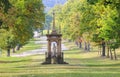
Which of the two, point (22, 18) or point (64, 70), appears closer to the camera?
point (64, 70)

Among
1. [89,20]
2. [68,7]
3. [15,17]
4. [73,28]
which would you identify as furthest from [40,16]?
[68,7]

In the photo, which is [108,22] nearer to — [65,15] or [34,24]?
[34,24]

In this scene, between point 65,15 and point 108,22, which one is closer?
point 108,22

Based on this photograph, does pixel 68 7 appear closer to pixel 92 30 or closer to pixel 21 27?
pixel 92 30

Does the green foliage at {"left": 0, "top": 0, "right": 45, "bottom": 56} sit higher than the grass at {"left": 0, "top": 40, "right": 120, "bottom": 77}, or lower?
higher

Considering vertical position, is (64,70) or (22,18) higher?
(22,18)

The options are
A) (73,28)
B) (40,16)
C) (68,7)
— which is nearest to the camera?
(40,16)

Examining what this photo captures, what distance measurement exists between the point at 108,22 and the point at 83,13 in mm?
22531

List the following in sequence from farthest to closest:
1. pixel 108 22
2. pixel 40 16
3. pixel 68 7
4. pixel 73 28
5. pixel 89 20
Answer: pixel 68 7 < pixel 73 28 < pixel 89 20 < pixel 40 16 < pixel 108 22

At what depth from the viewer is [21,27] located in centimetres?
5581

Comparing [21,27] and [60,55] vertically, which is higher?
[21,27]

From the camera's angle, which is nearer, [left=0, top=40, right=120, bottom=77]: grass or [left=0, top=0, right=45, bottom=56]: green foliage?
[left=0, top=40, right=120, bottom=77]: grass

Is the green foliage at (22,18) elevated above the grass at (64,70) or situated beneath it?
elevated above

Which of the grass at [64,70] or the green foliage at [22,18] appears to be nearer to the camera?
the grass at [64,70]
